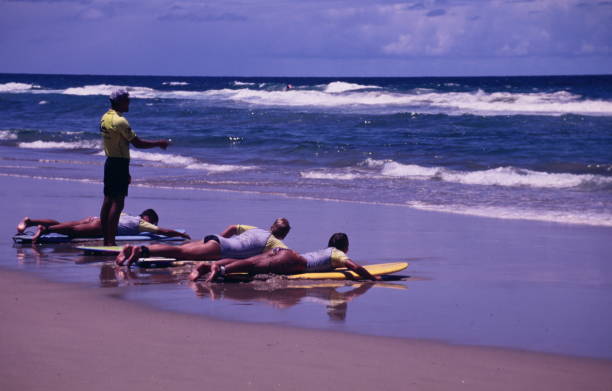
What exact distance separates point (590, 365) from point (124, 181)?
5.44 m

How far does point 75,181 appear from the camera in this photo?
54.2 ft

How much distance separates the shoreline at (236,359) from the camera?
4.84m

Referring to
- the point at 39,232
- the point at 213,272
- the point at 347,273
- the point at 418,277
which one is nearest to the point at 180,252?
the point at 213,272

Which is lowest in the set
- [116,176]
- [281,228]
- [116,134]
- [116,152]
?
[281,228]

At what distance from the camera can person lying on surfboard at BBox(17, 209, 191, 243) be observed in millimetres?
9672

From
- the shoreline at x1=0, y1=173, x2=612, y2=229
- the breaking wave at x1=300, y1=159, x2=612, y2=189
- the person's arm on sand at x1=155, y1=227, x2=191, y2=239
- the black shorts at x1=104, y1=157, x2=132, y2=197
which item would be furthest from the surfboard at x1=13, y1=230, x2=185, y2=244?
the breaking wave at x1=300, y1=159, x2=612, y2=189

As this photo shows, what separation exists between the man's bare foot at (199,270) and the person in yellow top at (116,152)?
1641 millimetres

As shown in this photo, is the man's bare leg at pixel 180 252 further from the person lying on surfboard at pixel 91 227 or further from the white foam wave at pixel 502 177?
the white foam wave at pixel 502 177

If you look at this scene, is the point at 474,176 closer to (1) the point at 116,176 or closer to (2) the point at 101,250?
(1) the point at 116,176

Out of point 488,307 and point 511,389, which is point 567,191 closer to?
point 488,307

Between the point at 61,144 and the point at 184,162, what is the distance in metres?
7.02

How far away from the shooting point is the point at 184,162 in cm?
2242

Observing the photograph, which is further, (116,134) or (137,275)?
(116,134)

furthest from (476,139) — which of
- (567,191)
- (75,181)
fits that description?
(75,181)
